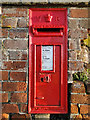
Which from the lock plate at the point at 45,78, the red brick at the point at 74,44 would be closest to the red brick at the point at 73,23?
the red brick at the point at 74,44

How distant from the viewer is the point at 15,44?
2.27 metres

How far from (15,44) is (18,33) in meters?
0.15

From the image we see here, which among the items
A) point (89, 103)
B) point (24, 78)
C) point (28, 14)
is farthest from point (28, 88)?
point (28, 14)

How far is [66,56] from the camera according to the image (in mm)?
2252

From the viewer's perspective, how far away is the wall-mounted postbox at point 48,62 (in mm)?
2232

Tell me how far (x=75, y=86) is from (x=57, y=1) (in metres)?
1.12

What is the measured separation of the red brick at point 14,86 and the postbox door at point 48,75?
182 millimetres

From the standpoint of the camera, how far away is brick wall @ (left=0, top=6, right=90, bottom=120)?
226 cm

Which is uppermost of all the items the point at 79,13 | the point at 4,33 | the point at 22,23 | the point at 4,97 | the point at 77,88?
the point at 79,13

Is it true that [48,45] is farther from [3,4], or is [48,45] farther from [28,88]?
[3,4]

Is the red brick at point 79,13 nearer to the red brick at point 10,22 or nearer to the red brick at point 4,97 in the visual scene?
the red brick at point 10,22

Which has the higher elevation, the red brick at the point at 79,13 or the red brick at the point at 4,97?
the red brick at the point at 79,13

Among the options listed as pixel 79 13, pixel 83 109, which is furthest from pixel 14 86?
pixel 79 13

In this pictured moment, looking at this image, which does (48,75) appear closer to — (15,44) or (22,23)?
(15,44)
